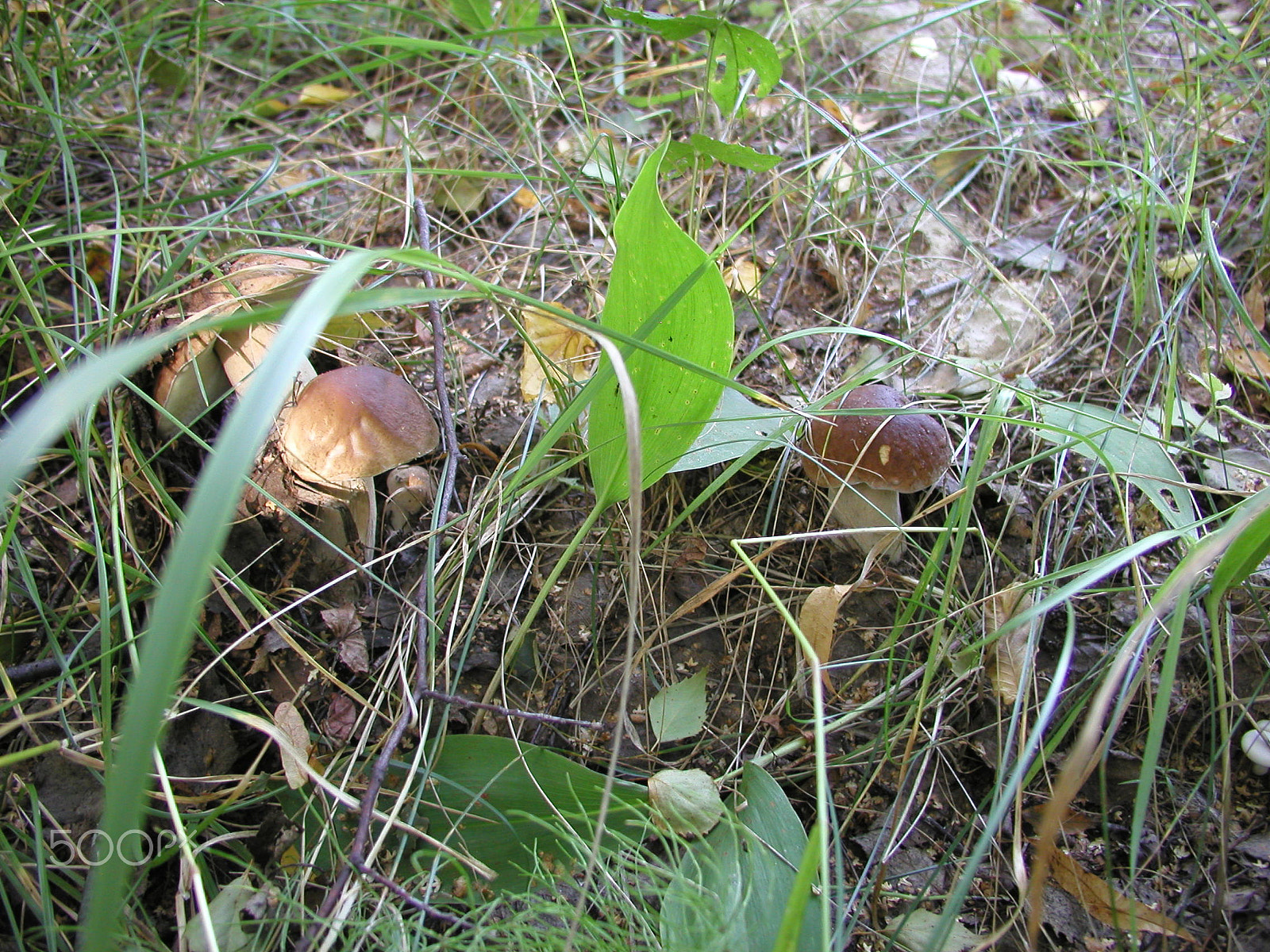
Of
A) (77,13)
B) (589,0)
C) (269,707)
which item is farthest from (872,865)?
(77,13)

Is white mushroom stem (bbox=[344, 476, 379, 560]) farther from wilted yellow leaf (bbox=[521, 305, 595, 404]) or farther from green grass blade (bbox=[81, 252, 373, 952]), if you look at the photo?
green grass blade (bbox=[81, 252, 373, 952])

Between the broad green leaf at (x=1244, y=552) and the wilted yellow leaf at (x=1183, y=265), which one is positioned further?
the wilted yellow leaf at (x=1183, y=265)

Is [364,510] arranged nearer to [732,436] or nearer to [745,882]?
[732,436]

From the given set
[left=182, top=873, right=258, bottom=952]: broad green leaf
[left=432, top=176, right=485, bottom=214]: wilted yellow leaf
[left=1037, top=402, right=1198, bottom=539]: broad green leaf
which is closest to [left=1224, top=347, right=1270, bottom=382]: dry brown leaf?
[left=1037, top=402, right=1198, bottom=539]: broad green leaf

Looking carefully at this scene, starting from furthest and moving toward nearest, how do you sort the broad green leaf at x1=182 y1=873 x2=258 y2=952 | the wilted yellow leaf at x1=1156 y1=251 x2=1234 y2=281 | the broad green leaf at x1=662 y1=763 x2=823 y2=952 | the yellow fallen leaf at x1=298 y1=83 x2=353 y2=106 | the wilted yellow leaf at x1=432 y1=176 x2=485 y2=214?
the yellow fallen leaf at x1=298 y1=83 x2=353 y2=106 < the wilted yellow leaf at x1=432 y1=176 x2=485 y2=214 < the wilted yellow leaf at x1=1156 y1=251 x2=1234 y2=281 < the broad green leaf at x1=182 y1=873 x2=258 y2=952 < the broad green leaf at x1=662 y1=763 x2=823 y2=952

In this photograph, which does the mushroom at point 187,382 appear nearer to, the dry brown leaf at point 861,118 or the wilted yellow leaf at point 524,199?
the wilted yellow leaf at point 524,199

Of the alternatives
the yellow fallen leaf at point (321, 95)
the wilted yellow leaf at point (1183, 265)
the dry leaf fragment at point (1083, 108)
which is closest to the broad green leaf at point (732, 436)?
the wilted yellow leaf at point (1183, 265)
